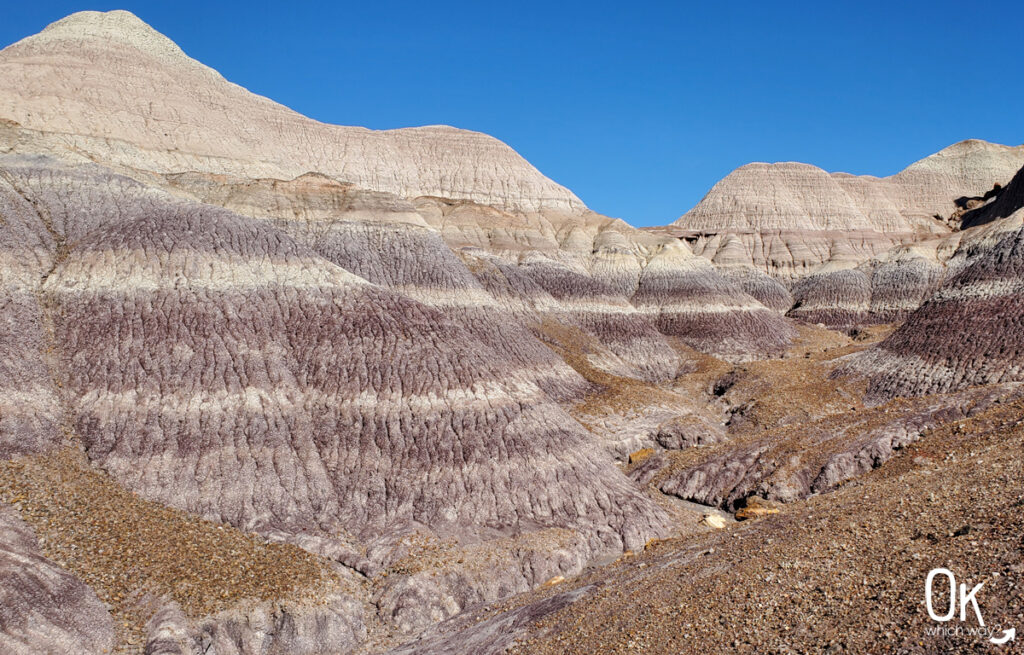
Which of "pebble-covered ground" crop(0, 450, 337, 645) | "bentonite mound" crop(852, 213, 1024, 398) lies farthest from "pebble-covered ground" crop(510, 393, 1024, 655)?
"bentonite mound" crop(852, 213, 1024, 398)

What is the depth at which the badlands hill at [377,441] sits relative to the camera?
18328 millimetres

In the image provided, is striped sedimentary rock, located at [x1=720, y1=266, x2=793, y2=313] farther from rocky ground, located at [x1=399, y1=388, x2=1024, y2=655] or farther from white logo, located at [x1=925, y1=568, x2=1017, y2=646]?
white logo, located at [x1=925, y1=568, x2=1017, y2=646]

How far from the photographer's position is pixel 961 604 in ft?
38.8

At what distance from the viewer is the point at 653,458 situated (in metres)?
38.4

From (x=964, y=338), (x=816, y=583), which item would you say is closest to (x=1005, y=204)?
(x=964, y=338)

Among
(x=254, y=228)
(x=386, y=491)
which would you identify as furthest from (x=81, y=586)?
(x=254, y=228)

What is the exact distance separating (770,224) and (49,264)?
11600 cm

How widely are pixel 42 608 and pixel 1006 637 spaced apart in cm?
1953

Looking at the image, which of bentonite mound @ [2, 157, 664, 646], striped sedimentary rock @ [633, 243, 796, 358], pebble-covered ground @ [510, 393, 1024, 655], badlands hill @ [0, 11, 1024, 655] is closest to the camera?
pebble-covered ground @ [510, 393, 1024, 655]

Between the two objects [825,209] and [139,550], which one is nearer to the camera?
[139,550]

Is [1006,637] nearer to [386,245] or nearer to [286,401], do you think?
[286,401]

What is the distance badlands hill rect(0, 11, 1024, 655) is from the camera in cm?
1833

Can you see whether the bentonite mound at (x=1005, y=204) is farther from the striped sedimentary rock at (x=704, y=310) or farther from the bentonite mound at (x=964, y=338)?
the bentonite mound at (x=964, y=338)

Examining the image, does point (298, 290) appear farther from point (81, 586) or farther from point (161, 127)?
point (161, 127)
